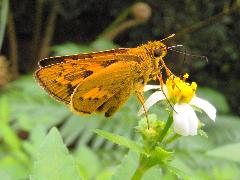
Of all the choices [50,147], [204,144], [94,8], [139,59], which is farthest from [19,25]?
[50,147]

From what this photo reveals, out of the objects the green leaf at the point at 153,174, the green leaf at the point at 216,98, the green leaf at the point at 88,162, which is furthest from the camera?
the green leaf at the point at 216,98

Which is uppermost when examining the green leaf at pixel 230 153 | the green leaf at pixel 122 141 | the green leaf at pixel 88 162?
the green leaf at pixel 122 141

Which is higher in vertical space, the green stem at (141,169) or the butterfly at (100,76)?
the butterfly at (100,76)

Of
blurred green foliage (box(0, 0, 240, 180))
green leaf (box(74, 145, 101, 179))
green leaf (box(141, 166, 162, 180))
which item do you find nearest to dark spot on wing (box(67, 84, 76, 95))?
green leaf (box(141, 166, 162, 180))

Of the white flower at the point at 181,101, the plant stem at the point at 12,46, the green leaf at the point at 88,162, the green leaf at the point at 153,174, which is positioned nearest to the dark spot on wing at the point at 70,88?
the white flower at the point at 181,101

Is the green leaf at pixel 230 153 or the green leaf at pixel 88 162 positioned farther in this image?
the green leaf at pixel 88 162

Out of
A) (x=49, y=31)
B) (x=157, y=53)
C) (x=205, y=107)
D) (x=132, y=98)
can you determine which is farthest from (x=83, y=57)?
(x=49, y=31)

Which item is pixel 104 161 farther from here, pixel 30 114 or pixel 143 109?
pixel 143 109

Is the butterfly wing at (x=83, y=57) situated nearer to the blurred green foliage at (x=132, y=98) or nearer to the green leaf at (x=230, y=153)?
the green leaf at (x=230, y=153)
